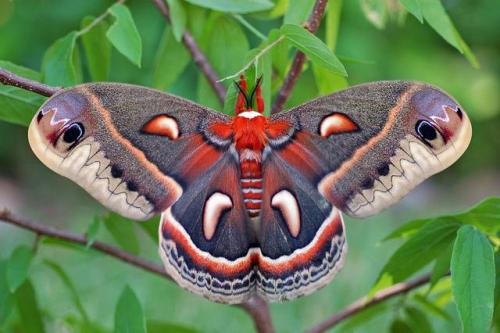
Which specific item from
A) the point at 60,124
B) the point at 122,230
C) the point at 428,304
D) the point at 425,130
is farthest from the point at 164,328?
the point at 425,130

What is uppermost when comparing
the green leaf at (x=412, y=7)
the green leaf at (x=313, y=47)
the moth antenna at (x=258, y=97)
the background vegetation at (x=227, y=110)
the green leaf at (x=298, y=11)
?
the green leaf at (x=412, y=7)

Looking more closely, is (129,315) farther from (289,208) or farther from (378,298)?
(378,298)

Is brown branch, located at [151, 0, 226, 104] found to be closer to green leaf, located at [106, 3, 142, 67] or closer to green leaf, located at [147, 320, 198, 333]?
green leaf, located at [106, 3, 142, 67]

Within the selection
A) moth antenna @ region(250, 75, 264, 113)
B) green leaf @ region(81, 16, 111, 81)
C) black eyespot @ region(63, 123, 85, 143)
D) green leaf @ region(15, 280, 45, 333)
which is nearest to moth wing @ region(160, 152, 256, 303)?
moth antenna @ region(250, 75, 264, 113)

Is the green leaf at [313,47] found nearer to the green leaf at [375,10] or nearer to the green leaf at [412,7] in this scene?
the green leaf at [412,7]

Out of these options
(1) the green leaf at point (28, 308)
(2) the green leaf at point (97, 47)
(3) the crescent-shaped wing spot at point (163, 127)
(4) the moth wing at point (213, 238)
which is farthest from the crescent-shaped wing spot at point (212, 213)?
(1) the green leaf at point (28, 308)

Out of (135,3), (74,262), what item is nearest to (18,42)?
(135,3)

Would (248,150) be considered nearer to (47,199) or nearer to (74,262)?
(74,262)
